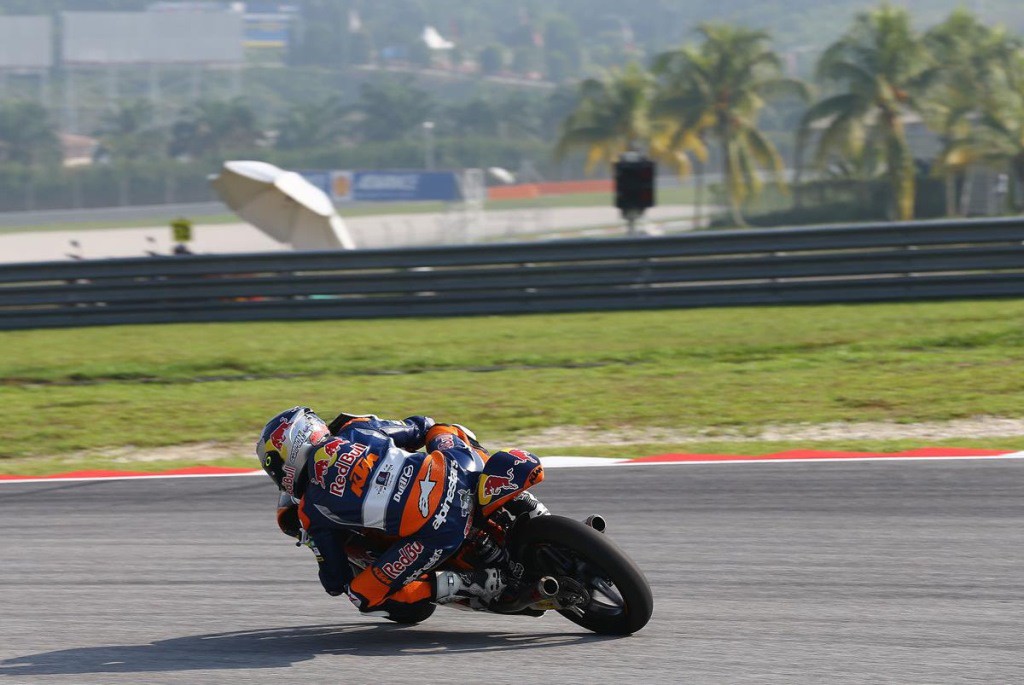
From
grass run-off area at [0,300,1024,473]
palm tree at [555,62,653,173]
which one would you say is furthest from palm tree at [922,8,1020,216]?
grass run-off area at [0,300,1024,473]

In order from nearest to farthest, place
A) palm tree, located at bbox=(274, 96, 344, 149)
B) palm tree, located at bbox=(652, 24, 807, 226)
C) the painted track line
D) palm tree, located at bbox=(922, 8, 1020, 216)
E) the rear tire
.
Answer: the rear tire < the painted track line < palm tree, located at bbox=(922, 8, 1020, 216) < palm tree, located at bbox=(652, 24, 807, 226) < palm tree, located at bbox=(274, 96, 344, 149)

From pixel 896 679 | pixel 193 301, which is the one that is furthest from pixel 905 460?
pixel 193 301

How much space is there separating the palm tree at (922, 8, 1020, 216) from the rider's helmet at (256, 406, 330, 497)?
51.4m

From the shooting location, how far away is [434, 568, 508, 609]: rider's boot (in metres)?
5.82

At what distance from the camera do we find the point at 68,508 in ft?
30.1

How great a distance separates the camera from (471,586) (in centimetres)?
588

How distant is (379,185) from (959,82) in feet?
99.3

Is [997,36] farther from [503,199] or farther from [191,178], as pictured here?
[191,178]

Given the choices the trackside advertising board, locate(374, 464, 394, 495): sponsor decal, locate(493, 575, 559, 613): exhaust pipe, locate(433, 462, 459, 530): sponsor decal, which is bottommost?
the trackside advertising board

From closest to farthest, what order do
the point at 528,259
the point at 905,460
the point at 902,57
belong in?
the point at 905,460 → the point at 528,259 → the point at 902,57

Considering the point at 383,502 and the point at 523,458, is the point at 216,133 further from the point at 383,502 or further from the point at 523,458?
the point at 523,458

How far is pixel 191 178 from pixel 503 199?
22.1 meters

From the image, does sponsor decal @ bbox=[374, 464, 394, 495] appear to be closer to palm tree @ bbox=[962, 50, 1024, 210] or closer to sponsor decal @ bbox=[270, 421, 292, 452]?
sponsor decal @ bbox=[270, 421, 292, 452]

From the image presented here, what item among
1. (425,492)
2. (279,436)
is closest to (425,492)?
(425,492)
